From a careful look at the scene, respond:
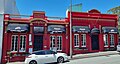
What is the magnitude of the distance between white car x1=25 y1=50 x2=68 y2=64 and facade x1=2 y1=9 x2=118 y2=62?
13.9 ft

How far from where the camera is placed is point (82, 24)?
23359 millimetres

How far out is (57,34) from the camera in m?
21.9

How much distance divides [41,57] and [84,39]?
29.0 feet

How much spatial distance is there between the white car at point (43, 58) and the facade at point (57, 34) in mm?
4249

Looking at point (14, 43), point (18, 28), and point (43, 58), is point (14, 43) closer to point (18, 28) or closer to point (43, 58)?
point (18, 28)

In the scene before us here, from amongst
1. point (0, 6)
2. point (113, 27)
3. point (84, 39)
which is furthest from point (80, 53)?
point (0, 6)

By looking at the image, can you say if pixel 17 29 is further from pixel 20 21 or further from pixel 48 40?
pixel 48 40

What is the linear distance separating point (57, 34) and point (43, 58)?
5.93 meters

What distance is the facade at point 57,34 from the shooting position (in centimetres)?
2027

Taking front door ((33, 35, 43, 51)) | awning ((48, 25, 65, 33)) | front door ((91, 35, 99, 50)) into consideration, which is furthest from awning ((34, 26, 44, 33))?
front door ((91, 35, 99, 50))

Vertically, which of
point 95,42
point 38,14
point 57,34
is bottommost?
point 95,42

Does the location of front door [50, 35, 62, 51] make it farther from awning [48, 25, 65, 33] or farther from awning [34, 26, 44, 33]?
awning [34, 26, 44, 33]

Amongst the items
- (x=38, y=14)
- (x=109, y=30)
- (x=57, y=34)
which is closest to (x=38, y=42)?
(x=57, y=34)

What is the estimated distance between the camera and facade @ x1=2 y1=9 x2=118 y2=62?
20266 mm
